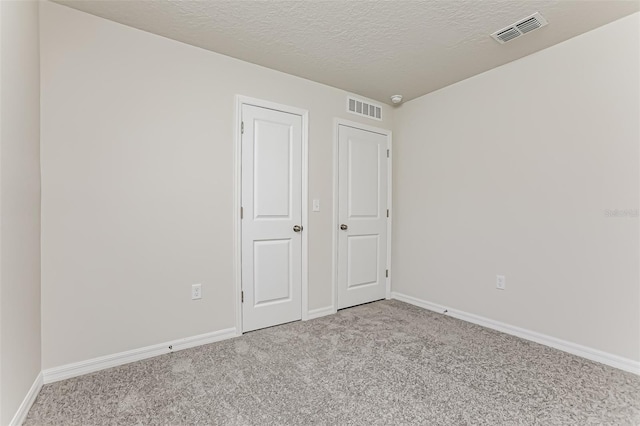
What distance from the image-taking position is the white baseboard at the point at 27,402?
1.46 metres

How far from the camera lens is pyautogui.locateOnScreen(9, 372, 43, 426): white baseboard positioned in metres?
1.46

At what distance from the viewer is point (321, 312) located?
3139 millimetres

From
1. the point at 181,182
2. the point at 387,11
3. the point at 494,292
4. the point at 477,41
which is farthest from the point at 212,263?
the point at 477,41

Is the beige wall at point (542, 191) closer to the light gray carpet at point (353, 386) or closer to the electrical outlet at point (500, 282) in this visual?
the electrical outlet at point (500, 282)

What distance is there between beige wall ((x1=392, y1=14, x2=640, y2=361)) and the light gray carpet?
0.41 m

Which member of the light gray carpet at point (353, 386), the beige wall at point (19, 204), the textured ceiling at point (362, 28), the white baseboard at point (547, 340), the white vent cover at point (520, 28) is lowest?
the light gray carpet at point (353, 386)

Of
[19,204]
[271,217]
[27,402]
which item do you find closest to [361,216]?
[271,217]

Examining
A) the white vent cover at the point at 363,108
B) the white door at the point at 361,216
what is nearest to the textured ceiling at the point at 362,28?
the white vent cover at the point at 363,108

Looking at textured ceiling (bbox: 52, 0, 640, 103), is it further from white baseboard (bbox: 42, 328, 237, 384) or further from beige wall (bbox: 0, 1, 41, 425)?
white baseboard (bbox: 42, 328, 237, 384)

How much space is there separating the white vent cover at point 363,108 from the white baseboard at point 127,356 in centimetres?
262

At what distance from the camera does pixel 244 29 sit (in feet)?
7.21

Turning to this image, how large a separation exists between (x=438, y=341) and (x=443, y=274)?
92 cm

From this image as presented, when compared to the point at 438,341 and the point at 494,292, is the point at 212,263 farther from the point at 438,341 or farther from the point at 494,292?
the point at 494,292

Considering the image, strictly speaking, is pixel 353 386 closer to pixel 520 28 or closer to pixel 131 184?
pixel 131 184
